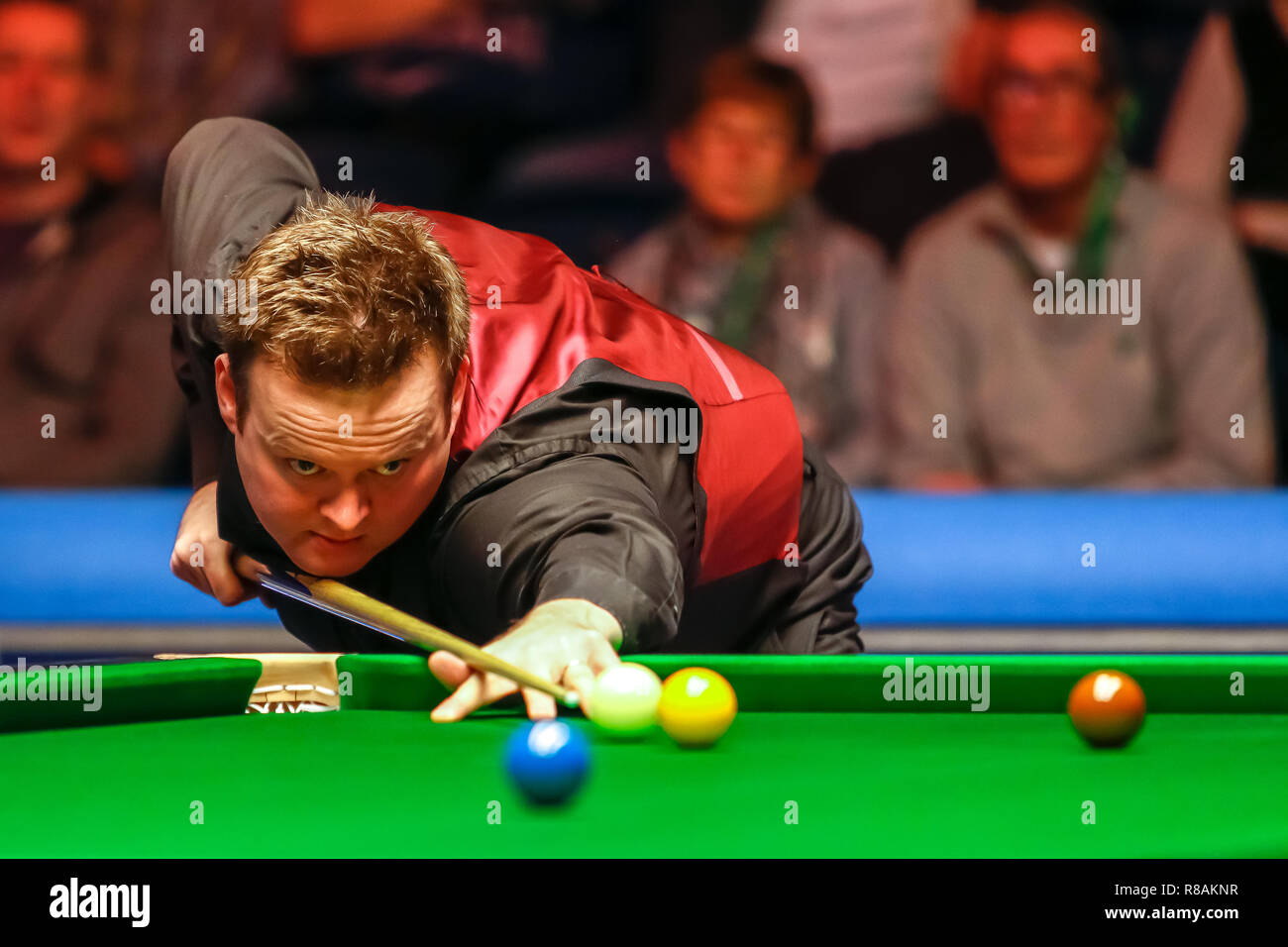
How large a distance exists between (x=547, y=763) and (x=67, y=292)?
6.39 metres

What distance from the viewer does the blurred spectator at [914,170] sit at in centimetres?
714

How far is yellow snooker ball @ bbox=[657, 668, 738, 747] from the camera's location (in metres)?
1.76

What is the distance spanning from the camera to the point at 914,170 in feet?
23.8

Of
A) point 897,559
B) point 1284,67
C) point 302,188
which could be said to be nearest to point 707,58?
point 1284,67

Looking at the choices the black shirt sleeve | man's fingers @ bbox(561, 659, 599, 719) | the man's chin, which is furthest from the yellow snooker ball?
the man's chin

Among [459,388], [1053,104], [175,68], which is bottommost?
[459,388]

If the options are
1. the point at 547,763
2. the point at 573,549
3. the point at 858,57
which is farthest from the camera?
the point at 858,57

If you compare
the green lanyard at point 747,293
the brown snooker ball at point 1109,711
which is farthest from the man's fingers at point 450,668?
the green lanyard at point 747,293

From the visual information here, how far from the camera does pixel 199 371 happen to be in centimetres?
295

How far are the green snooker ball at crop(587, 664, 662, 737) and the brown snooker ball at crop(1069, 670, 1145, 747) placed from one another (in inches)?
19.3

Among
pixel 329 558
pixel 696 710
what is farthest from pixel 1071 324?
pixel 696 710

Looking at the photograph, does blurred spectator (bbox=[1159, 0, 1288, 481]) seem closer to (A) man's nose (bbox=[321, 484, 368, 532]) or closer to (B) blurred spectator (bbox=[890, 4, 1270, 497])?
(B) blurred spectator (bbox=[890, 4, 1270, 497])

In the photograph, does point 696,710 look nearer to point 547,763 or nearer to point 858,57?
point 547,763
